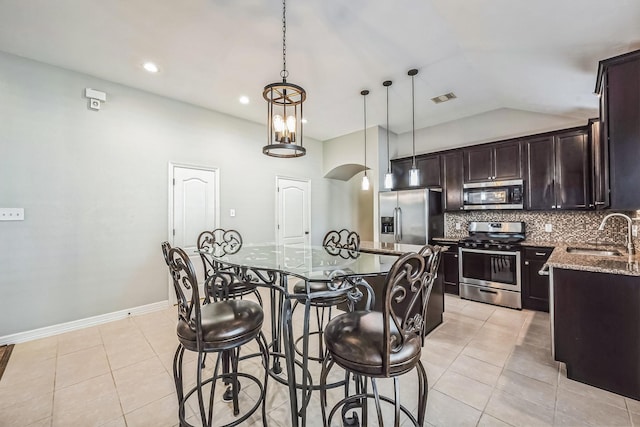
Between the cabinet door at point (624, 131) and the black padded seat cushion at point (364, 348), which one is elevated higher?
the cabinet door at point (624, 131)

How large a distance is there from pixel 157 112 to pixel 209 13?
200 cm

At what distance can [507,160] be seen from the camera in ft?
13.0

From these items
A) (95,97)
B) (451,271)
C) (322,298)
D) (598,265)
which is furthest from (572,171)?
(95,97)

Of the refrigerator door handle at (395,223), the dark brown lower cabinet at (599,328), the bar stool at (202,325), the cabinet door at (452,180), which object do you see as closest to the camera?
the bar stool at (202,325)

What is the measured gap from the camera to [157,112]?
12.2 ft

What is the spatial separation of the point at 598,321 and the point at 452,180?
2857mm

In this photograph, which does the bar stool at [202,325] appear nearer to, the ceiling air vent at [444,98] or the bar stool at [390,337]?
the bar stool at [390,337]

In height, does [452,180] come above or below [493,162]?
below

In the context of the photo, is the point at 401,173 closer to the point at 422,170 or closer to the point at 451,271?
the point at 422,170

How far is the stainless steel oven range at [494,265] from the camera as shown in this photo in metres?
3.60

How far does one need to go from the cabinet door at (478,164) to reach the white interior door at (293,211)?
2.94 metres

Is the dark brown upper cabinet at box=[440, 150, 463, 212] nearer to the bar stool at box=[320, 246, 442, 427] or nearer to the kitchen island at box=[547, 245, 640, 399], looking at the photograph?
the kitchen island at box=[547, 245, 640, 399]

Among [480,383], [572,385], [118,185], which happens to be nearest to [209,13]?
[118,185]

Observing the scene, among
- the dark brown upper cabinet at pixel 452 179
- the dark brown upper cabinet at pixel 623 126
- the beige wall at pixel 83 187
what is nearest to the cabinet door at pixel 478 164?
the dark brown upper cabinet at pixel 452 179
